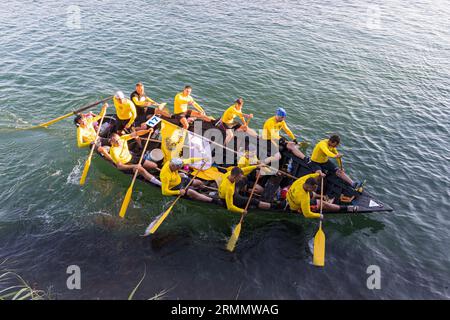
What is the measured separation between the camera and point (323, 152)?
11328 millimetres

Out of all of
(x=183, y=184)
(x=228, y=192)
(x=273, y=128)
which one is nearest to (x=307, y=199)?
(x=228, y=192)

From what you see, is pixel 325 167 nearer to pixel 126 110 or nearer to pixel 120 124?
pixel 126 110

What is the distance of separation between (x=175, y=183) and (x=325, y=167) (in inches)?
232

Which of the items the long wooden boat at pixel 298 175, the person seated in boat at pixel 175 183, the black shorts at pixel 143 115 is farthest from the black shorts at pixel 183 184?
the black shorts at pixel 143 115

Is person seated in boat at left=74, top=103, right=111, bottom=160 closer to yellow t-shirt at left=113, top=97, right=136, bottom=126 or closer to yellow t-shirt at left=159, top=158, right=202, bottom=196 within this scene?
yellow t-shirt at left=113, top=97, right=136, bottom=126

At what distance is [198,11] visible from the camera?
101 ft

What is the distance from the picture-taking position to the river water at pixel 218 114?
9977 millimetres

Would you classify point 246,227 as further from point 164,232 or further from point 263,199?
point 164,232

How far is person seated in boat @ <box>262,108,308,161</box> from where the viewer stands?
12278 mm

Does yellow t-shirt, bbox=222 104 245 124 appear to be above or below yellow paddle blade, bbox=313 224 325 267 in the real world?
above

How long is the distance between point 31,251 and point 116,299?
11.6ft

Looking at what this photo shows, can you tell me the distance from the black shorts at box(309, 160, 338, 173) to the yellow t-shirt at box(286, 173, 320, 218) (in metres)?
1.71

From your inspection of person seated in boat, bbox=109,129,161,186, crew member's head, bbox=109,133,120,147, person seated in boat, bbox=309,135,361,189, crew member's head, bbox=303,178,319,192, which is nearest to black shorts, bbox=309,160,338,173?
person seated in boat, bbox=309,135,361,189

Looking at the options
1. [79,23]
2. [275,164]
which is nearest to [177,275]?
[275,164]
